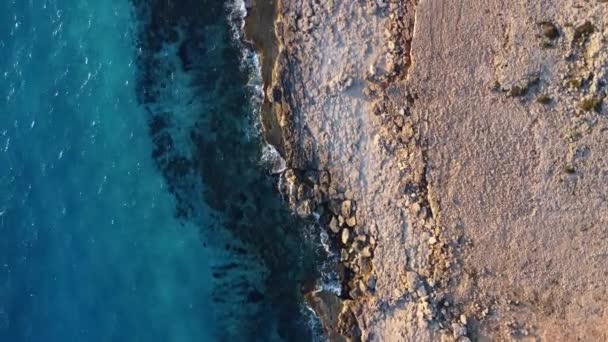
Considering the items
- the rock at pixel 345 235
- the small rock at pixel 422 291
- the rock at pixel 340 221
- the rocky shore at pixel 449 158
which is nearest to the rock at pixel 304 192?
the rocky shore at pixel 449 158

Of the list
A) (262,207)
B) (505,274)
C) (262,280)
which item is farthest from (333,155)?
(505,274)

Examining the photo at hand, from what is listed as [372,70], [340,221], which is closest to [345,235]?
[340,221]

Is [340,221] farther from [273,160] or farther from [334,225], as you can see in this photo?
[273,160]

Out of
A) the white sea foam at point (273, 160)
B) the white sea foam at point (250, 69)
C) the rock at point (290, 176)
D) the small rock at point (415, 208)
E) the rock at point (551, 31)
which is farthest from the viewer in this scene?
the white sea foam at point (250, 69)

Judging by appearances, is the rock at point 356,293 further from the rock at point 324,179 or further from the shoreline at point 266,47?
→ the shoreline at point 266,47

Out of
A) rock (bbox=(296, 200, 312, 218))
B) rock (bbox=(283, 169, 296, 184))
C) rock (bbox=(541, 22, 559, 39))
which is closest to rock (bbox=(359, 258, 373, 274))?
rock (bbox=(296, 200, 312, 218))

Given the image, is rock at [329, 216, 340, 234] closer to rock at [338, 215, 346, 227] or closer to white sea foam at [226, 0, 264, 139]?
rock at [338, 215, 346, 227]

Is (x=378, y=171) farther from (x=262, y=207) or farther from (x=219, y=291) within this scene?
(x=219, y=291)
